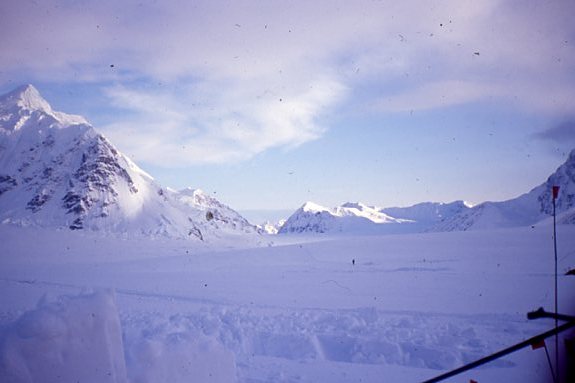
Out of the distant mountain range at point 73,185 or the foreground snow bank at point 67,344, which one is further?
the distant mountain range at point 73,185

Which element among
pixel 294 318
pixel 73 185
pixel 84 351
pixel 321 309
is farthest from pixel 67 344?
pixel 73 185

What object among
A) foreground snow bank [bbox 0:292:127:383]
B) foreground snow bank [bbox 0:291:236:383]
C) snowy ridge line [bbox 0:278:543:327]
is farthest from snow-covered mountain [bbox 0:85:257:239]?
foreground snow bank [bbox 0:292:127:383]

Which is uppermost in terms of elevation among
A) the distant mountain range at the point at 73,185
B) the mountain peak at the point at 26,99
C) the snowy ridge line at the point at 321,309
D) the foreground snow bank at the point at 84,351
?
the mountain peak at the point at 26,99

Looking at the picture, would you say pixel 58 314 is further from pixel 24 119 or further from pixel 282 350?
pixel 24 119

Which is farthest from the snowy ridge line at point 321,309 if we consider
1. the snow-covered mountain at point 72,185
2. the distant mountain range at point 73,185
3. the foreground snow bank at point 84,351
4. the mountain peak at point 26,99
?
the mountain peak at point 26,99

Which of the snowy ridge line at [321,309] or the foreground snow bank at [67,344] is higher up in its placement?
the foreground snow bank at [67,344]

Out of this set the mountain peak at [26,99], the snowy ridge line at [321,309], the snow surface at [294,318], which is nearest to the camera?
the snow surface at [294,318]

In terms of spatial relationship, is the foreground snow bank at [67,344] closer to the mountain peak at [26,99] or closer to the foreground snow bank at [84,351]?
the foreground snow bank at [84,351]
